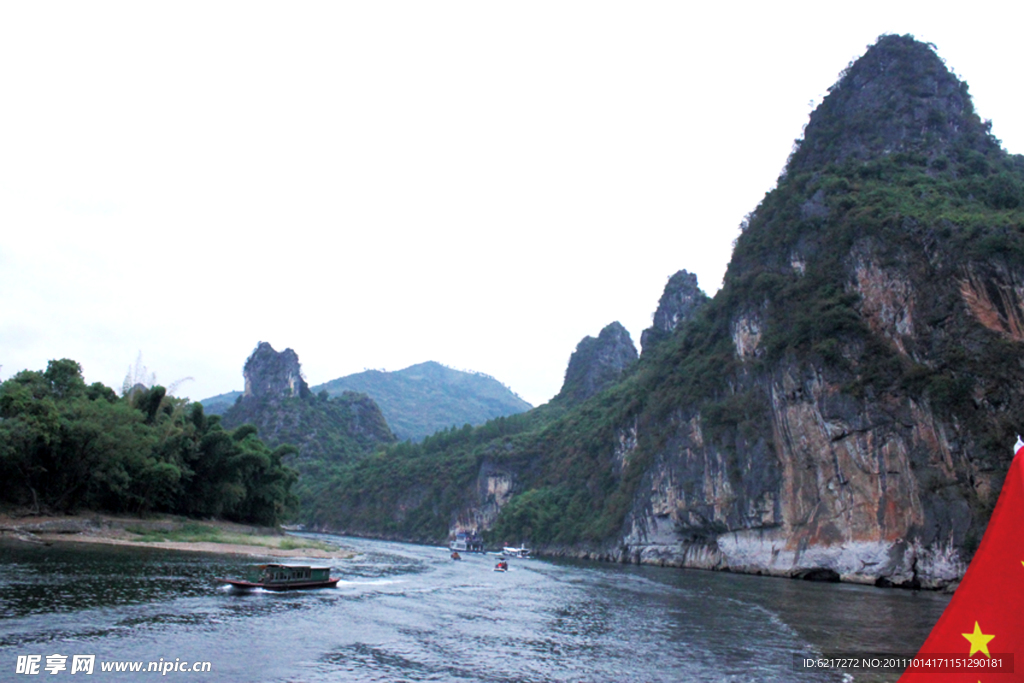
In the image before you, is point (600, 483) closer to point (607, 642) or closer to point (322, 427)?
point (607, 642)

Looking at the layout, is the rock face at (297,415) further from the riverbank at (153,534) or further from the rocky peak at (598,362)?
the riverbank at (153,534)

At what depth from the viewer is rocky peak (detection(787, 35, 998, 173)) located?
64438 millimetres

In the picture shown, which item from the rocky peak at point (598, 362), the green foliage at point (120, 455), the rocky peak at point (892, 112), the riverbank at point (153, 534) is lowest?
the riverbank at point (153, 534)

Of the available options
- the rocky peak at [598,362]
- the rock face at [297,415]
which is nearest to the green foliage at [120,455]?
the rocky peak at [598,362]

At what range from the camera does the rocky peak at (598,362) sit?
150 m

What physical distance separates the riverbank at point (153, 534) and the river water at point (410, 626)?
13.2 feet

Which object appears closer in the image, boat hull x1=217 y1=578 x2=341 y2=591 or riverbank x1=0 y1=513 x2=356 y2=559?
boat hull x1=217 y1=578 x2=341 y2=591

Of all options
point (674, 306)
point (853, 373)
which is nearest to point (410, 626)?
point (853, 373)

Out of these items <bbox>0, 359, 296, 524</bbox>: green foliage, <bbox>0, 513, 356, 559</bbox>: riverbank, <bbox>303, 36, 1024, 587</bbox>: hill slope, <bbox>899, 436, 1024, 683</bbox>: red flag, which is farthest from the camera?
<bbox>303, 36, 1024, 587</bbox>: hill slope

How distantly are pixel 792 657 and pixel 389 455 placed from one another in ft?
438

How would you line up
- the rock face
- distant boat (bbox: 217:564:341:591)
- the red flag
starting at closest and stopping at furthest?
1. the red flag
2. distant boat (bbox: 217:564:341:591)
3. the rock face

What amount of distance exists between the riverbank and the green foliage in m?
1.84

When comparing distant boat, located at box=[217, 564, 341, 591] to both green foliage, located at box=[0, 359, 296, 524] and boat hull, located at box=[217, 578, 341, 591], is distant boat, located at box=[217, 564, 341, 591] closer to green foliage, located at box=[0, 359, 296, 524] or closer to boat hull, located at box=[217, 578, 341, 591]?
boat hull, located at box=[217, 578, 341, 591]

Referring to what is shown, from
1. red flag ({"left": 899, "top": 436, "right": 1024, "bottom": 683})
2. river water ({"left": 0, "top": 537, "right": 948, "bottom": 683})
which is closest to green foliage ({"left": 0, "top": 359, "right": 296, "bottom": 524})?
river water ({"left": 0, "top": 537, "right": 948, "bottom": 683})
